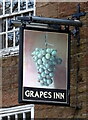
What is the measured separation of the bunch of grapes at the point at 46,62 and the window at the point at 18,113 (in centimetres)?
150

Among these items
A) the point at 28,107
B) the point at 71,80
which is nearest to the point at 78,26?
the point at 71,80

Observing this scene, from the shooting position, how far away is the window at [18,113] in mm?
11516

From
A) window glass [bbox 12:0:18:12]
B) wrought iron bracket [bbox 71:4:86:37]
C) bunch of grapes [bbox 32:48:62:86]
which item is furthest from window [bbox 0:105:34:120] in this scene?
window glass [bbox 12:0:18:12]

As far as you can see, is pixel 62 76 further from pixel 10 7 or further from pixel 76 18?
pixel 10 7

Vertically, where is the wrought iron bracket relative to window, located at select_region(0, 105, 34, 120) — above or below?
above

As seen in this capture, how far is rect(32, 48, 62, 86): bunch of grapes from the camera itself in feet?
33.2

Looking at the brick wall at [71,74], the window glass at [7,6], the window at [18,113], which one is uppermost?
the window glass at [7,6]

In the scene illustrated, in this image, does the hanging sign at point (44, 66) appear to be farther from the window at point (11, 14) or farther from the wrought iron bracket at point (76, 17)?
the window at point (11, 14)

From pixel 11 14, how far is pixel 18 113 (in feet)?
6.24

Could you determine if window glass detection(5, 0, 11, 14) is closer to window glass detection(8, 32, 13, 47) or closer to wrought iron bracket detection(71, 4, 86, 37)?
window glass detection(8, 32, 13, 47)

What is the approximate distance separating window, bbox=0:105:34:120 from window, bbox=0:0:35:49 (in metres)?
1.25

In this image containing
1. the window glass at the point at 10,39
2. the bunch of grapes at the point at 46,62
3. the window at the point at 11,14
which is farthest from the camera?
the window glass at the point at 10,39

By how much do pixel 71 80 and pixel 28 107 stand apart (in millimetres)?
1059

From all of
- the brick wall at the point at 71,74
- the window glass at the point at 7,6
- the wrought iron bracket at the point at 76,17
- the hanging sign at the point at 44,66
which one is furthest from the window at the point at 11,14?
the hanging sign at the point at 44,66
